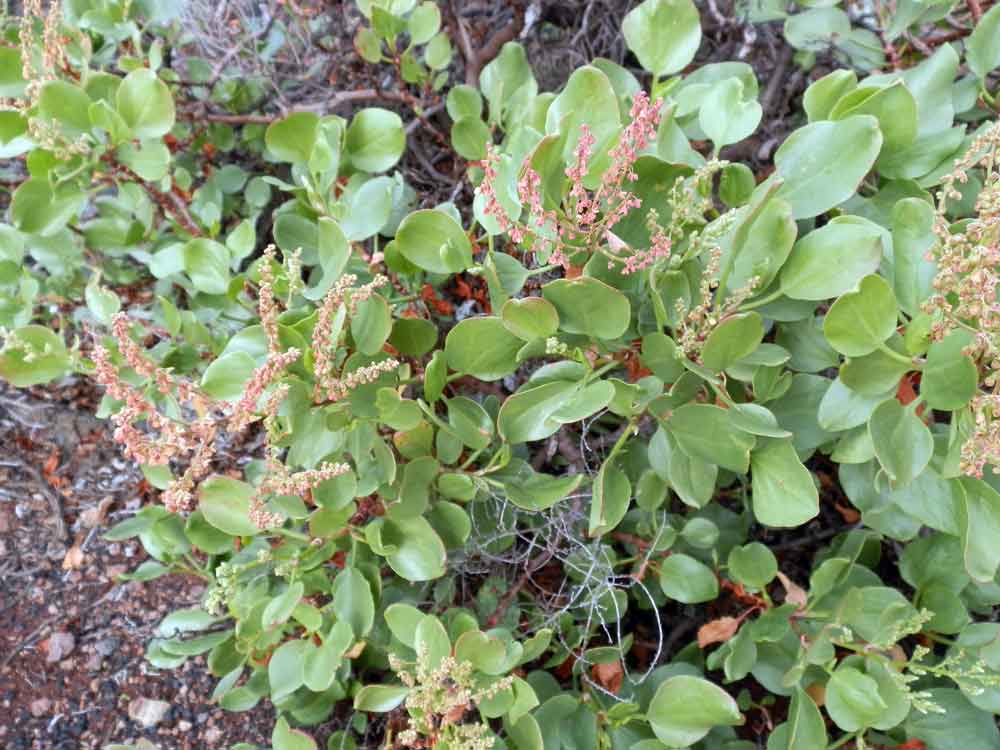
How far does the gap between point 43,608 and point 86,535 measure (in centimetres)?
17

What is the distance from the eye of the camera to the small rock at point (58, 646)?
1659mm

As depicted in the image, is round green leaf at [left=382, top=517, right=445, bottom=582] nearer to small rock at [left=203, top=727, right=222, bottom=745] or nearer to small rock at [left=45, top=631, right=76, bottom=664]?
small rock at [left=203, top=727, right=222, bottom=745]

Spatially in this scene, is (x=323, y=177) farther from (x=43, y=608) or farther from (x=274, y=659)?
(x=43, y=608)

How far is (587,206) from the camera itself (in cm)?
92

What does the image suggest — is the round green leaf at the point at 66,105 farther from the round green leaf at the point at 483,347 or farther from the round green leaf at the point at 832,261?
the round green leaf at the point at 832,261

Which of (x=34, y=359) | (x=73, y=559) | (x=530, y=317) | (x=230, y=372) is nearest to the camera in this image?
(x=530, y=317)

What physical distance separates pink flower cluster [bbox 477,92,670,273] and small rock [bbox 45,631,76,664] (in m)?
1.33

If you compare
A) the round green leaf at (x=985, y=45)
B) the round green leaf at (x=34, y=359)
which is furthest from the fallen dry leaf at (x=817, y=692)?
the round green leaf at (x=34, y=359)

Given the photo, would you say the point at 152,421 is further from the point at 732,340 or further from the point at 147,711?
the point at 147,711

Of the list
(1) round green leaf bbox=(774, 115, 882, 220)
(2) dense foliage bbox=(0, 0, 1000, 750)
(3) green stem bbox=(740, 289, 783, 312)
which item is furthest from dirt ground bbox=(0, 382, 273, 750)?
(1) round green leaf bbox=(774, 115, 882, 220)

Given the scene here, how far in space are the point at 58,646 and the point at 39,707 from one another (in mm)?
116

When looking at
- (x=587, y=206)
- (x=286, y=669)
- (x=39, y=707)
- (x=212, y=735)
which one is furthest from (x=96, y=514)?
(x=587, y=206)

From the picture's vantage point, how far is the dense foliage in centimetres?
95

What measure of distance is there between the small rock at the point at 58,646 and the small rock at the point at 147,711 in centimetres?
18
